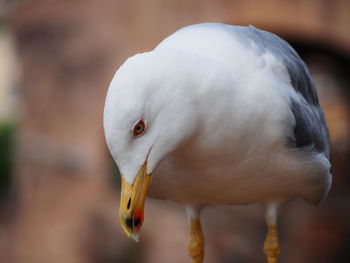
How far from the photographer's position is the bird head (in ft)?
4.29

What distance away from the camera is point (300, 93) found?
173 centimetres

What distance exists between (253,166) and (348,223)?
3.72 meters

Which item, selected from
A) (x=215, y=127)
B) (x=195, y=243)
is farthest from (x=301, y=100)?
(x=195, y=243)

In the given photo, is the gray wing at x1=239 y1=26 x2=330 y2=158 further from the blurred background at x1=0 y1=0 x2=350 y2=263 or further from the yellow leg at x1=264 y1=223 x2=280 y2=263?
the blurred background at x1=0 y1=0 x2=350 y2=263

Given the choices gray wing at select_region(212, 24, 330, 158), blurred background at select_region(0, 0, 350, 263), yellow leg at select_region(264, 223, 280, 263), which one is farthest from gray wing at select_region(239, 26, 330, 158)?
blurred background at select_region(0, 0, 350, 263)

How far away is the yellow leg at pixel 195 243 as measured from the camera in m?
1.82

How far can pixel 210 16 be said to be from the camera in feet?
13.8

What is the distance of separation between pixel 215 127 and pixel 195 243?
0.48 metres

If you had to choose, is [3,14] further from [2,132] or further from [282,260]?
[282,260]

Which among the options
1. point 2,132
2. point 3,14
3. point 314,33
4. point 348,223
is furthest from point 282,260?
point 2,132

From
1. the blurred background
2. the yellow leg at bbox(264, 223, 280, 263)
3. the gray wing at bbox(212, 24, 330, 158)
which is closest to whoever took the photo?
the gray wing at bbox(212, 24, 330, 158)

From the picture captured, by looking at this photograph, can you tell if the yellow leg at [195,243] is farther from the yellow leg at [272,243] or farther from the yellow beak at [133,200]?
the yellow beak at [133,200]

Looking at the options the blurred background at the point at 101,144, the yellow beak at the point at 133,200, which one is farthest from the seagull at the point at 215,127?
the blurred background at the point at 101,144

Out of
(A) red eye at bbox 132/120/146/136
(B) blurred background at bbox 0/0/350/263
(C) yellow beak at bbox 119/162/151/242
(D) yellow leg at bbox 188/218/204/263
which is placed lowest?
(B) blurred background at bbox 0/0/350/263
